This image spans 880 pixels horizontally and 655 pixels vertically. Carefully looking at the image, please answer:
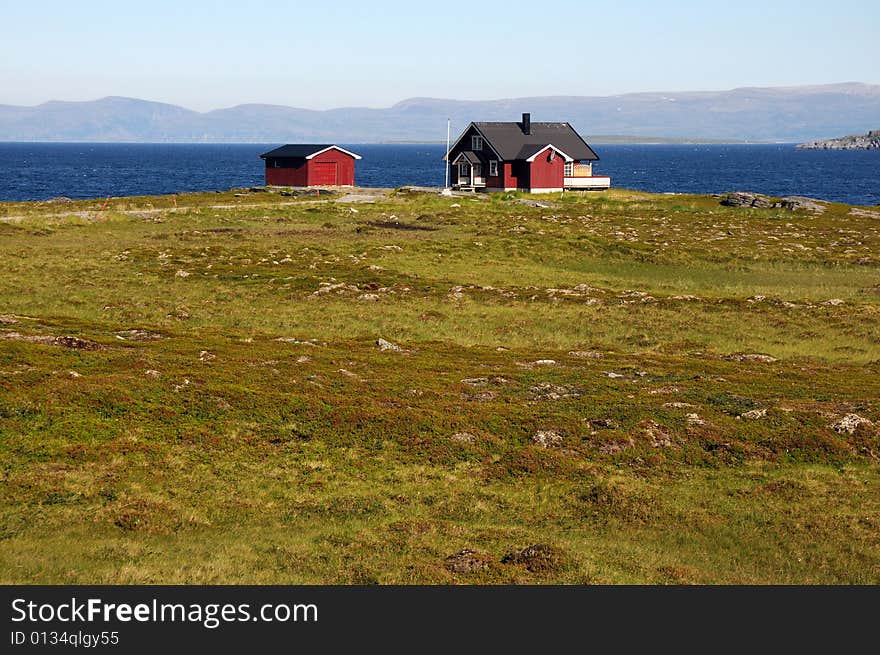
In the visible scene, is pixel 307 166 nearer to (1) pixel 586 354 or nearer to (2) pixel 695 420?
(1) pixel 586 354

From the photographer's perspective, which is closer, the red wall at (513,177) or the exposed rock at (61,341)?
the exposed rock at (61,341)

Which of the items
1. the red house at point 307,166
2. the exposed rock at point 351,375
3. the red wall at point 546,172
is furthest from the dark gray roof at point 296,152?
the exposed rock at point 351,375

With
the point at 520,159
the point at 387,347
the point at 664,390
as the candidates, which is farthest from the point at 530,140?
the point at 664,390

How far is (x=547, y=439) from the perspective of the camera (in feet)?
76.4

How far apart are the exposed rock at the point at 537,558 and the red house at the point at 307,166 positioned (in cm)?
10189

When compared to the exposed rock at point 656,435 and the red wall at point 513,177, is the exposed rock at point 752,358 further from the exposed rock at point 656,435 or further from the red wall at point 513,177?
the red wall at point 513,177

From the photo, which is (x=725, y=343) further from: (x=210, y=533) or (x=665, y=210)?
(x=665, y=210)

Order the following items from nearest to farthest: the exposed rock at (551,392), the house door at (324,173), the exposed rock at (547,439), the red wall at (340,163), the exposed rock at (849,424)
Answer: the exposed rock at (547,439) → the exposed rock at (849,424) → the exposed rock at (551,392) → the red wall at (340,163) → the house door at (324,173)

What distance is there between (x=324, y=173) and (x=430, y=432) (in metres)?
97.4

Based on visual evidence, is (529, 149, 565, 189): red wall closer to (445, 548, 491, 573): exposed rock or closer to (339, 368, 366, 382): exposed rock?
(339, 368, 366, 382): exposed rock

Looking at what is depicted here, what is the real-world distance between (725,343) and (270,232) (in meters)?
44.8

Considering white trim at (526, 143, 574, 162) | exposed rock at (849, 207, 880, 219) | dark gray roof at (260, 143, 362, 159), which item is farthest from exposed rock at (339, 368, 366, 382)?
dark gray roof at (260, 143, 362, 159)

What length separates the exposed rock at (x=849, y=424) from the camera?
78.4ft
